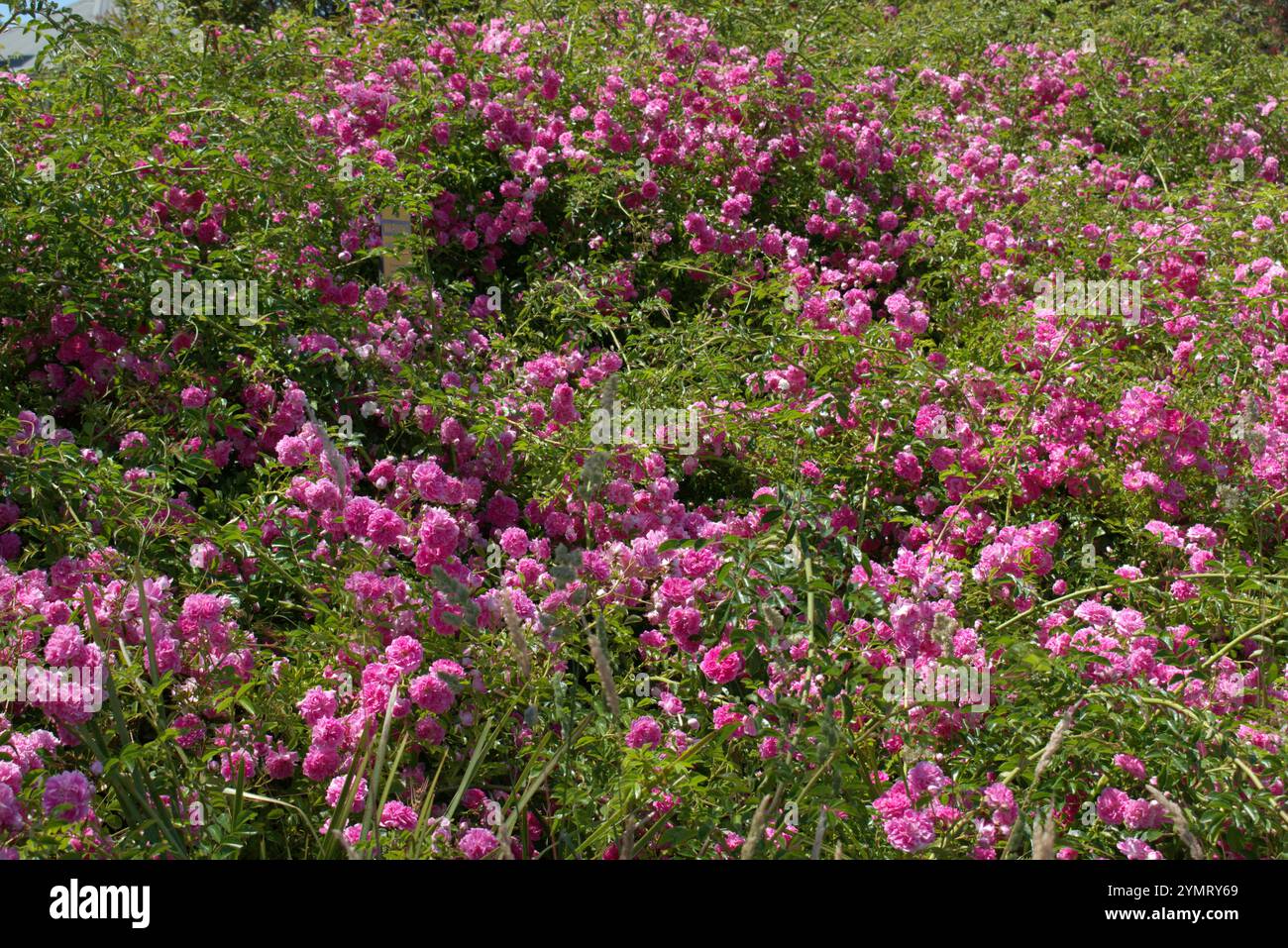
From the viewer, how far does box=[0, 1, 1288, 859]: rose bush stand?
200cm

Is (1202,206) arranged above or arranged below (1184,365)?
above

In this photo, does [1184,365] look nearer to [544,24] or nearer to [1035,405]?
[1035,405]

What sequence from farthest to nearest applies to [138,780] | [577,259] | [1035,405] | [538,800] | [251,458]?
[577,259] → [1035,405] → [251,458] → [538,800] → [138,780]

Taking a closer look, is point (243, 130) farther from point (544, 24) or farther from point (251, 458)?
point (544, 24)

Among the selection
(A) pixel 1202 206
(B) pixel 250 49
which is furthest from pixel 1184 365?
(B) pixel 250 49

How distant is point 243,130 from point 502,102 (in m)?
1.33

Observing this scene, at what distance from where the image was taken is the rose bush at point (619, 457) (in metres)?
2.00

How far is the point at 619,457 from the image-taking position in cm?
304

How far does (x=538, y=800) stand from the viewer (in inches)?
89.4

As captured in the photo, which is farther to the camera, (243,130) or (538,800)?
(243,130)

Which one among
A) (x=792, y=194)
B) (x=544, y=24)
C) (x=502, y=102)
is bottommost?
(x=792, y=194)
